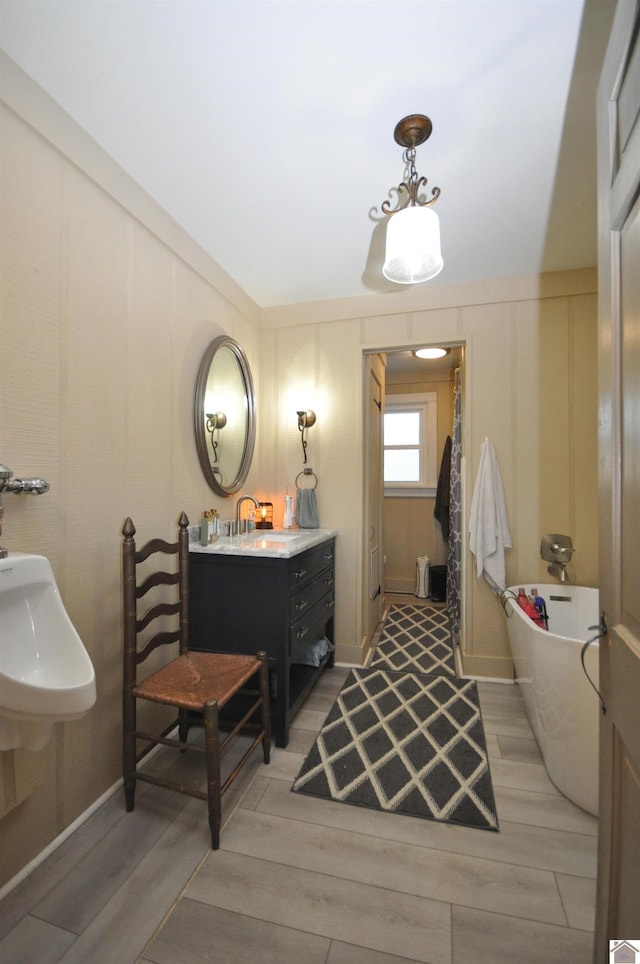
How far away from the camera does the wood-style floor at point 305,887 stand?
→ 1088 millimetres

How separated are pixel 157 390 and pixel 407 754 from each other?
2.05m

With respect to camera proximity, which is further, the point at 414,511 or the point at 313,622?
the point at 414,511

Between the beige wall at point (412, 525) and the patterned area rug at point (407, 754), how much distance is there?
6.94 ft

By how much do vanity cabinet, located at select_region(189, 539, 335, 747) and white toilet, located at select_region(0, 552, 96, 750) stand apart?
86cm

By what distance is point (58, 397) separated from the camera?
141 centimetres

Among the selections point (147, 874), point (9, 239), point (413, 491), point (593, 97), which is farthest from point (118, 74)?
point (413, 491)

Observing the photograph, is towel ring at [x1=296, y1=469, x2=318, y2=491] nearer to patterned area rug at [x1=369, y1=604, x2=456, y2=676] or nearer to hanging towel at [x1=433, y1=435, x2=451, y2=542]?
patterned area rug at [x1=369, y1=604, x2=456, y2=676]

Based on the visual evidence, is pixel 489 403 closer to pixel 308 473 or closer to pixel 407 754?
pixel 308 473

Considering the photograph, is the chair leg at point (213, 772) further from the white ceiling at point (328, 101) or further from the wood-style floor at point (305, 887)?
the white ceiling at point (328, 101)

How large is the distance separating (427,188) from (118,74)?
1.24 m

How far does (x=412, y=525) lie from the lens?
15.3ft

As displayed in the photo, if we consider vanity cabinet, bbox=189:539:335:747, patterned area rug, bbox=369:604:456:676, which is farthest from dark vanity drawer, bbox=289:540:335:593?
patterned area rug, bbox=369:604:456:676

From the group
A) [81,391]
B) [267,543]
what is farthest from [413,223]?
[267,543]

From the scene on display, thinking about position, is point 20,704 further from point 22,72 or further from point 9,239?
point 22,72
